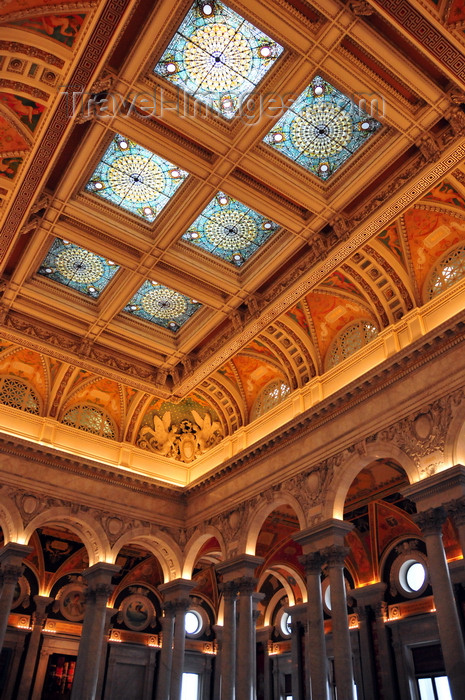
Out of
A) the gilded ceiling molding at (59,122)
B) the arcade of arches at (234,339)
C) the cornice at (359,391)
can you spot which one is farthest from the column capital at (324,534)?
the gilded ceiling molding at (59,122)

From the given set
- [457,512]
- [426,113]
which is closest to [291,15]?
[426,113]

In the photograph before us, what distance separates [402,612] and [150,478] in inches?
346

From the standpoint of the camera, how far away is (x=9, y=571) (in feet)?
51.5

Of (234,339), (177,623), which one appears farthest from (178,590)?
(234,339)

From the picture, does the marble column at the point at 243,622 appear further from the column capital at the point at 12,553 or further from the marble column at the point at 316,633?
the column capital at the point at 12,553

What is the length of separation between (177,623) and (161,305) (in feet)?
31.7

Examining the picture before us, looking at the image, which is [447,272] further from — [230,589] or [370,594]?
[370,594]

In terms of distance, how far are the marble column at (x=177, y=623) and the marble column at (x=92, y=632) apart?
2.08 metres

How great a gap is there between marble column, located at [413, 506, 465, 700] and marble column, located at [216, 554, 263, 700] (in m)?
6.02

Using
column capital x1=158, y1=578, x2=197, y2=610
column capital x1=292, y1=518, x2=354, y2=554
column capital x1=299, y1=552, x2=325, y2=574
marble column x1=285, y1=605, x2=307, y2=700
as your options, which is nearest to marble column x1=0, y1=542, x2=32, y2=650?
column capital x1=158, y1=578, x2=197, y2=610

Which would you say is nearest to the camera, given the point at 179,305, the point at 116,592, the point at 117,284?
the point at 117,284

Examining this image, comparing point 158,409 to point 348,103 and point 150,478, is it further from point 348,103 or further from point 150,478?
point 348,103

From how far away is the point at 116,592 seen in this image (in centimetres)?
2239

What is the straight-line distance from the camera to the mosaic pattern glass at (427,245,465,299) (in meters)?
13.4
